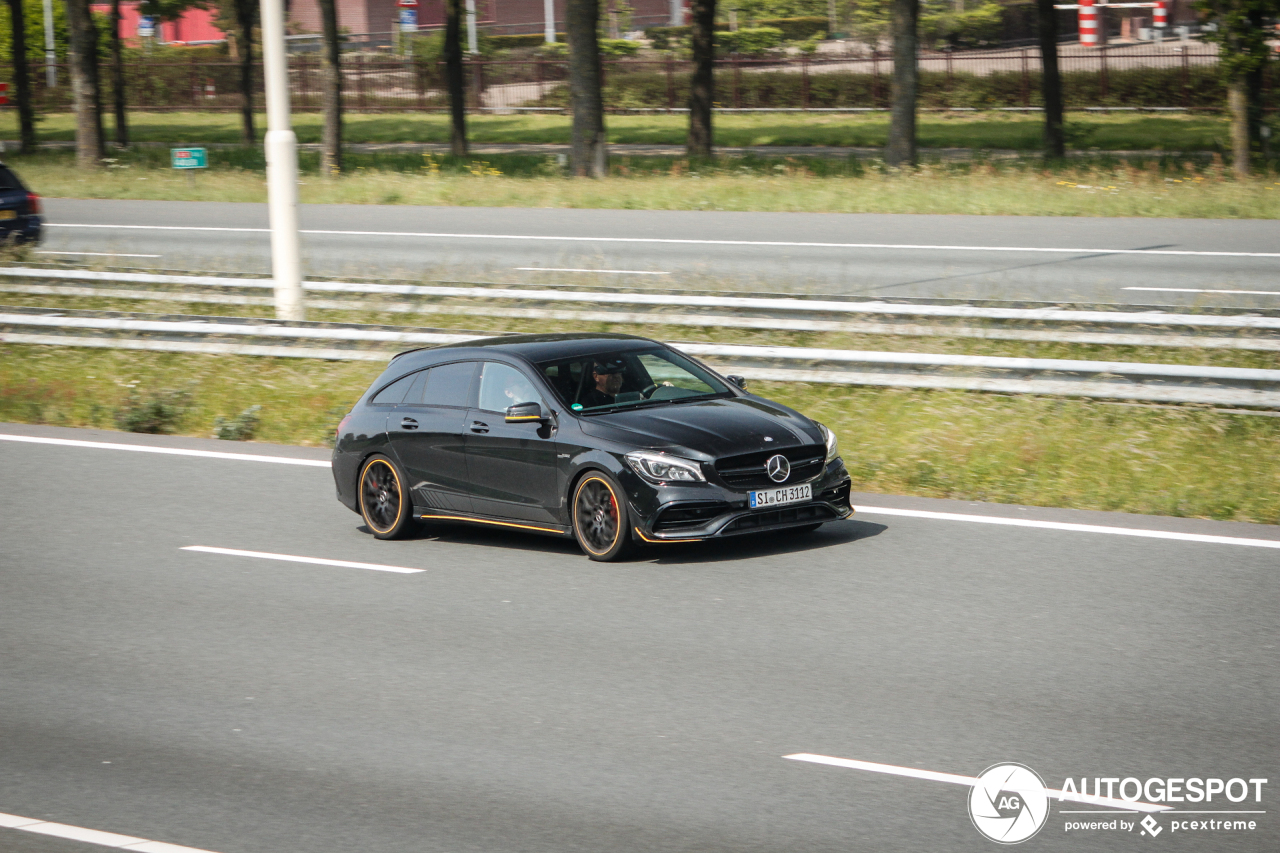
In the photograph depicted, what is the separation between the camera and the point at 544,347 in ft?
35.0

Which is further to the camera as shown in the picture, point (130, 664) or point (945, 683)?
point (130, 664)

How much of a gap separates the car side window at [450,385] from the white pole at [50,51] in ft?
230

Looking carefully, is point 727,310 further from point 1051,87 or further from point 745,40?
point 745,40

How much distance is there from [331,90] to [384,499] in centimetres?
2802

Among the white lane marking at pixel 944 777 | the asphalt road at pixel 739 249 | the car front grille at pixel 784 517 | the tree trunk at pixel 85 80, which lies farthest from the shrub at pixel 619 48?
the white lane marking at pixel 944 777

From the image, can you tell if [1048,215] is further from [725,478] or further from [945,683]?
[945,683]

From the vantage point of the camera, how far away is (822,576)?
9250 mm

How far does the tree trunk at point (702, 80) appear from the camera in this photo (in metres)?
39.3

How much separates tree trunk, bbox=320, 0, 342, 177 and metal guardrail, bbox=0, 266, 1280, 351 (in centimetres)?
1726

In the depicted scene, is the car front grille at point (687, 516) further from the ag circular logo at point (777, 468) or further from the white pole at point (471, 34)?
the white pole at point (471, 34)

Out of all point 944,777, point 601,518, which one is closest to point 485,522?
point 601,518

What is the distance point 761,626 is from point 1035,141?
3736 cm

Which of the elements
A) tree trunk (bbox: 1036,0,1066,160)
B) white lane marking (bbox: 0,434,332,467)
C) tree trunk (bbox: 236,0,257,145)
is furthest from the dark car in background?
tree trunk (bbox: 236,0,257,145)

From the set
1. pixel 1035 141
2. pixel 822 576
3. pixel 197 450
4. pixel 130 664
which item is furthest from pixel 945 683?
pixel 1035 141
